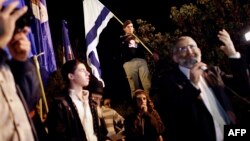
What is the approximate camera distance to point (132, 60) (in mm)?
10305

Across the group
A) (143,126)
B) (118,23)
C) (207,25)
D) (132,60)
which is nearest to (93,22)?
(132,60)

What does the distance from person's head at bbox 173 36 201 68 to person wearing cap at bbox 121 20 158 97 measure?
14.9 ft

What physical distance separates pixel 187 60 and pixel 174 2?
11.3m

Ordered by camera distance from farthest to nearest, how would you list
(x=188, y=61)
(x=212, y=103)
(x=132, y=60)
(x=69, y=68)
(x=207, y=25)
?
(x=207, y=25) → (x=132, y=60) → (x=69, y=68) → (x=188, y=61) → (x=212, y=103)

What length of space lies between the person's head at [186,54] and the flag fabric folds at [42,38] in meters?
2.94

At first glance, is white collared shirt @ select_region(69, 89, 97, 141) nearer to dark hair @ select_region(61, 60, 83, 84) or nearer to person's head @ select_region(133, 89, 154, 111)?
dark hair @ select_region(61, 60, 83, 84)

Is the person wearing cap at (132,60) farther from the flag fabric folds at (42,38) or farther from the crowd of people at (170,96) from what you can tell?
the crowd of people at (170,96)

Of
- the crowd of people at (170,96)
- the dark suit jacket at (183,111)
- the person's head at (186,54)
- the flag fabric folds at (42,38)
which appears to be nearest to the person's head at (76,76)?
the crowd of people at (170,96)

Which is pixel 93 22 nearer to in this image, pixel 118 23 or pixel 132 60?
pixel 132 60

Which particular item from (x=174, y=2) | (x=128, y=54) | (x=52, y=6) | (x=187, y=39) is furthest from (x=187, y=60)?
(x=52, y=6)

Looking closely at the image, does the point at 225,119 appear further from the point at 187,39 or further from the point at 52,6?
the point at 52,6

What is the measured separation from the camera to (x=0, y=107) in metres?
3.79

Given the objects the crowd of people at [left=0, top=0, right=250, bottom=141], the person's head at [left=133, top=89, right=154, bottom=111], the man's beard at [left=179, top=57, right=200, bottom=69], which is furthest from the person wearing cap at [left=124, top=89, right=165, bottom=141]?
the man's beard at [left=179, top=57, right=200, bottom=69]

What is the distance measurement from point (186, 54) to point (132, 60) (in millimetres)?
5195
